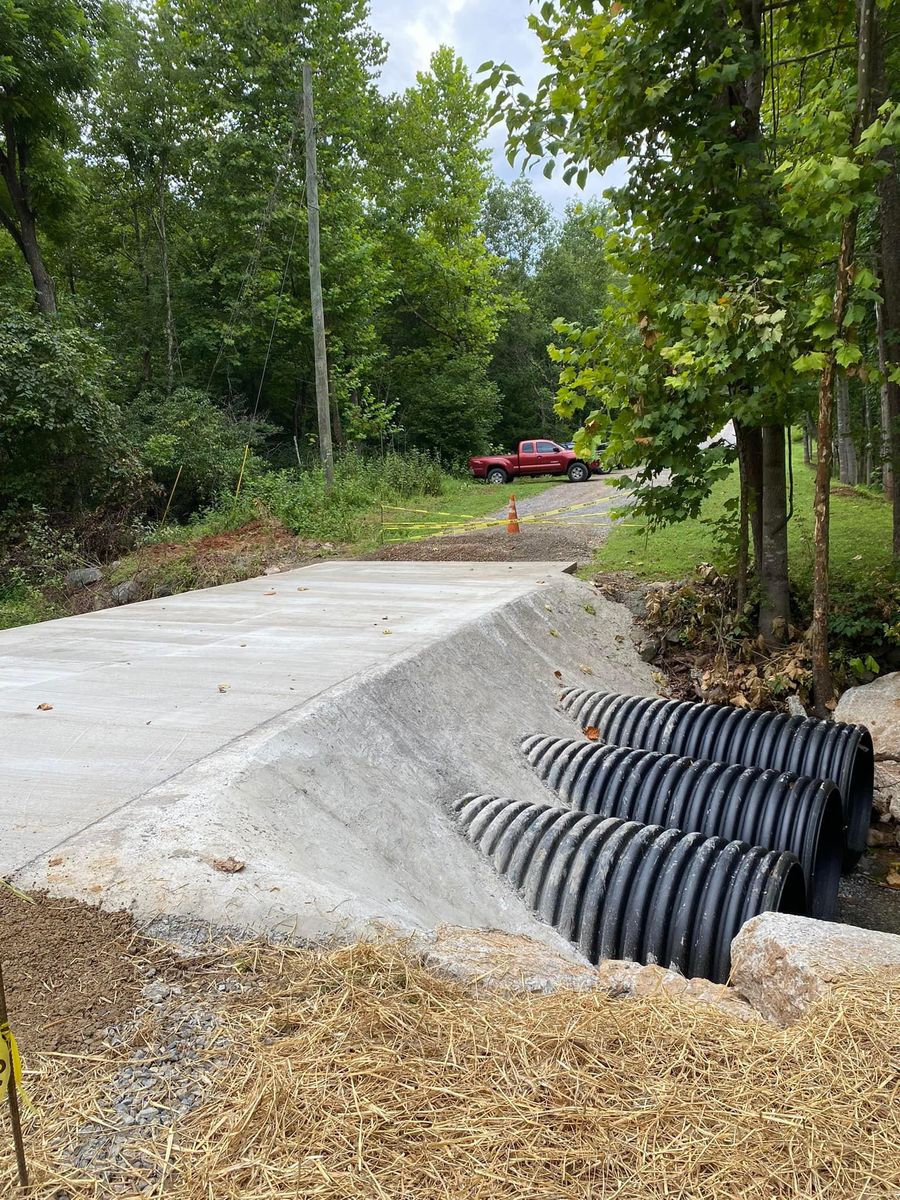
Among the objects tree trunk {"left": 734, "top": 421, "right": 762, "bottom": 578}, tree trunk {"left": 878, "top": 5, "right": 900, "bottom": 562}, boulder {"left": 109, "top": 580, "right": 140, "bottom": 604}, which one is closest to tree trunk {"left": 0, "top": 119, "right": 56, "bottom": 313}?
boulder {"left": 109, "top": 580, "right": 140, "bottom": 604}

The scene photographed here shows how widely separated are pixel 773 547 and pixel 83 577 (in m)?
10.9

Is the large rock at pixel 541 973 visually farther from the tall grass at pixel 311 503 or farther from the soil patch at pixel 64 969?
the tall grass at pixel 311 503

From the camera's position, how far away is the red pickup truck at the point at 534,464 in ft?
93.1

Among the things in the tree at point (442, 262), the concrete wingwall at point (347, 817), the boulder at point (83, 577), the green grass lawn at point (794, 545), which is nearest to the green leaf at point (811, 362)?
the green grass lawn at point (794, 545)

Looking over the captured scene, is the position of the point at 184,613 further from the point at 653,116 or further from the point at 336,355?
the point at 336,355

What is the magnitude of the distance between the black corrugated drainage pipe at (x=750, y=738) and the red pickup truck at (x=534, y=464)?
853 inches

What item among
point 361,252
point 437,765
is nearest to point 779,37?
point 437,765

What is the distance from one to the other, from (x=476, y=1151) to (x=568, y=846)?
103 inches

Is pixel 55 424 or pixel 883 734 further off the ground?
pixel 55 424

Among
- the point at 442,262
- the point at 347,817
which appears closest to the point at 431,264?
the point at 442,262

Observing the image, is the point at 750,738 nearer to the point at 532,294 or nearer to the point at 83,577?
the point at 83,577

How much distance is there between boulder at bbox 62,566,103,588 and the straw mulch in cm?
1227

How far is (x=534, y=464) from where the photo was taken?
28891mm

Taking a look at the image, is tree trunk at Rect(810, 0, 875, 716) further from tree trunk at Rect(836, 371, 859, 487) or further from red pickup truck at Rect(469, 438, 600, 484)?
red pickup truck at Rect(469, 438, 600, 484)
